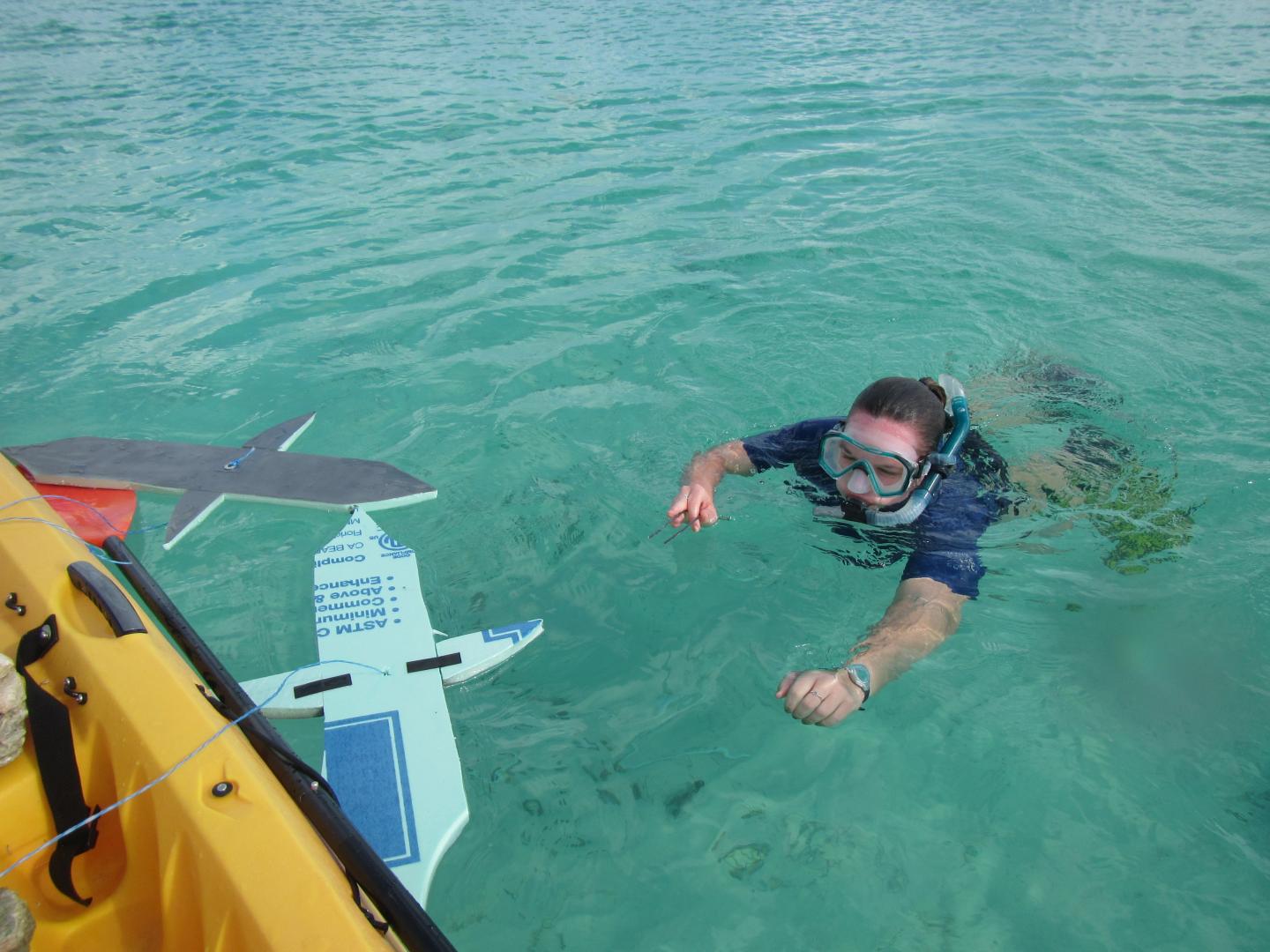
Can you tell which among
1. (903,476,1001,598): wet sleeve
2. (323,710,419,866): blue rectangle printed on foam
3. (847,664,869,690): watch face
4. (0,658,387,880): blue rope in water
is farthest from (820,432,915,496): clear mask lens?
(0,658,387,880): blue rope in water

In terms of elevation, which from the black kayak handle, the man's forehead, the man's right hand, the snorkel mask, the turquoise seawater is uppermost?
the black kayak handle

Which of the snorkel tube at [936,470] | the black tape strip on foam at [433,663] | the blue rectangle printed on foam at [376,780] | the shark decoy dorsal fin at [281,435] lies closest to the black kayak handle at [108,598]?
the blue rectangle printed on foam at [376,780]

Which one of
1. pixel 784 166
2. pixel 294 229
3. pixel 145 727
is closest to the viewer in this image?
pixel 145 727

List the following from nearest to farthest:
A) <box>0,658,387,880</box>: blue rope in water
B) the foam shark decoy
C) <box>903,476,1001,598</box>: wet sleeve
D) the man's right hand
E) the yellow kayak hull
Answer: the yellow kayak hull
<box>0,658,387,880</box>: blue rope in water
<box>903,476,1001,598</box>: wet sleeve
the man's right hand
the foam shark decoy

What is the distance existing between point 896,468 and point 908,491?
126mm

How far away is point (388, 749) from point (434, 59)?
42.2 ft

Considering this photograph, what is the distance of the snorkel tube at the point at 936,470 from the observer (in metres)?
3.01

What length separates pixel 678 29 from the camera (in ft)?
50.3

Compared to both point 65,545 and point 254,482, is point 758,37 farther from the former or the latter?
point 65,545

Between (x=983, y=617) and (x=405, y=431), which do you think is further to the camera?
(x=405, y=431)

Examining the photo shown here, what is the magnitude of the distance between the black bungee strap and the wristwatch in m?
1.91

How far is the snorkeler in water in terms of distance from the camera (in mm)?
2703

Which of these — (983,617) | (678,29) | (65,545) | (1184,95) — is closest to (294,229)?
(65,545)

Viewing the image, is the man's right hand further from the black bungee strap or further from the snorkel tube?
the black bungee strap
